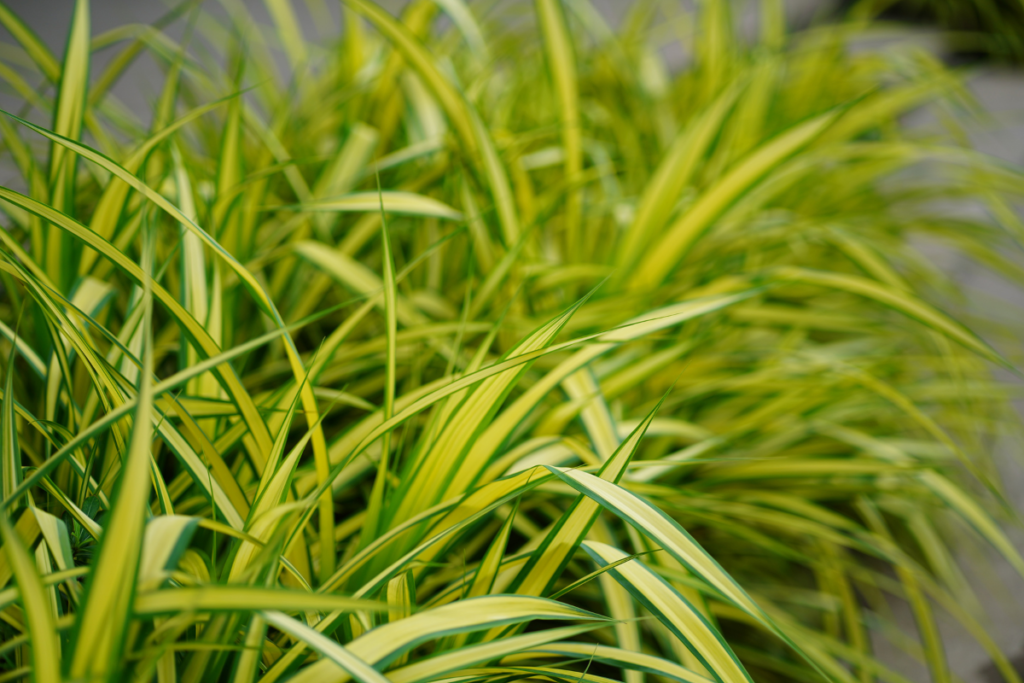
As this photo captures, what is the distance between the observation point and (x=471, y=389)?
1.25ft

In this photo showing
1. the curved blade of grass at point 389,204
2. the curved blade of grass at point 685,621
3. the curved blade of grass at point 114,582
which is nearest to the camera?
the curved blade of grass at point 114,582

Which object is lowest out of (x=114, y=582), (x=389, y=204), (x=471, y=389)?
(x=114, y=582)

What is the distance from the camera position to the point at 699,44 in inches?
41.9

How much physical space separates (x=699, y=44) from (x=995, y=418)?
2.33ft

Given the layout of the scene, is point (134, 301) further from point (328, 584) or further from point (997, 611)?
point (997, 611)

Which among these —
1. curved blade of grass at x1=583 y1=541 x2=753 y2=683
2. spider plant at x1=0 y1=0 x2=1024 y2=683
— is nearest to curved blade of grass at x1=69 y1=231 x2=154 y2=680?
spider plant at x1=0 y1=0 x2=1024 y2=683

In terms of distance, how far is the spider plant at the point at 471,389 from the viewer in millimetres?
319

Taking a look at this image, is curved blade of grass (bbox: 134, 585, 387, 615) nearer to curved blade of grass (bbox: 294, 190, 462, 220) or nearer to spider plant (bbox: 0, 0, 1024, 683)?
spider plant (bbox: 0, 0, 1024, 683)

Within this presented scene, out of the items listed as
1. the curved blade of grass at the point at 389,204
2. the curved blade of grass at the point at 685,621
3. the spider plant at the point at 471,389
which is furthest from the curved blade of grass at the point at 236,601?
the curved blade of grass at the point at 389,204

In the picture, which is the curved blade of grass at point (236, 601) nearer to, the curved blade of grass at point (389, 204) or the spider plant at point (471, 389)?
the spider plant at point (471, 389)

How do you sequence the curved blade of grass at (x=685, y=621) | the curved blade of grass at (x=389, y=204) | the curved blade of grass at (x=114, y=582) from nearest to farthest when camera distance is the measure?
the curved blade of grass at (x=114, y=582) → the curved blade of grass at (x=685, y=621) → the curved blade of grass at (x=389, y=204)

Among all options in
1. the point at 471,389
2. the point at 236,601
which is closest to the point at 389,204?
the point at 471,389

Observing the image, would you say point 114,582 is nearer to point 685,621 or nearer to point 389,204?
point 685,621

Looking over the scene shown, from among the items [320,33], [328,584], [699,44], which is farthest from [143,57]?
[328,584]
